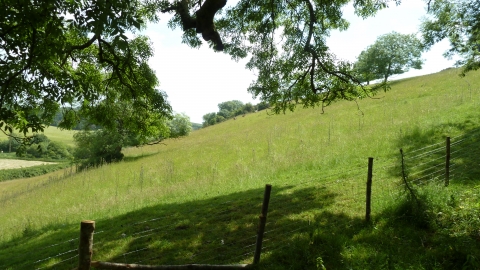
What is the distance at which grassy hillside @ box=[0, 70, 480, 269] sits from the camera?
18.5ft

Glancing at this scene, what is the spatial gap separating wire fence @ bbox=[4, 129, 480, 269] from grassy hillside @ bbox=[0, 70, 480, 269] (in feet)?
0.12

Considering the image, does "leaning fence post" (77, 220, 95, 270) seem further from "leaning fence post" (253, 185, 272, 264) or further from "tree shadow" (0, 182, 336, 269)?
"tree shadow" (0, 182, 336, 269)

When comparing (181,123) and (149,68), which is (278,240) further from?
(181,123)

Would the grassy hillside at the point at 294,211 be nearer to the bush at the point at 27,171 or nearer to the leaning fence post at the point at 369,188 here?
the leaning fence post at the point at 369,188

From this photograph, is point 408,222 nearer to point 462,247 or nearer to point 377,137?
point 462,247

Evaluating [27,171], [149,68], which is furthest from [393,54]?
[27,171]

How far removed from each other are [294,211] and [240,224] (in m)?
1.53

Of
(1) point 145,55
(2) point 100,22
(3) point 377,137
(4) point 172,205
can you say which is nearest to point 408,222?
(2) point 100,22

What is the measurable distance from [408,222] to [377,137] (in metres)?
11.5

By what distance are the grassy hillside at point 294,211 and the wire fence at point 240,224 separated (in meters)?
0.04

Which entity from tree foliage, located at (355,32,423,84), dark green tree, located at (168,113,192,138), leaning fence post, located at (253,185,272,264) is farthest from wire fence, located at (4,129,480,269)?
tree foliage, located at (355,32,423,84)

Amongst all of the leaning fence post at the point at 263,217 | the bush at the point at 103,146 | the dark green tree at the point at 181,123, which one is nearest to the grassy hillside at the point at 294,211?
the leaning fence post at the point at 263,217

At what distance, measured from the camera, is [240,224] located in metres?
7.88

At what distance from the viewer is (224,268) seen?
15.4 ft
